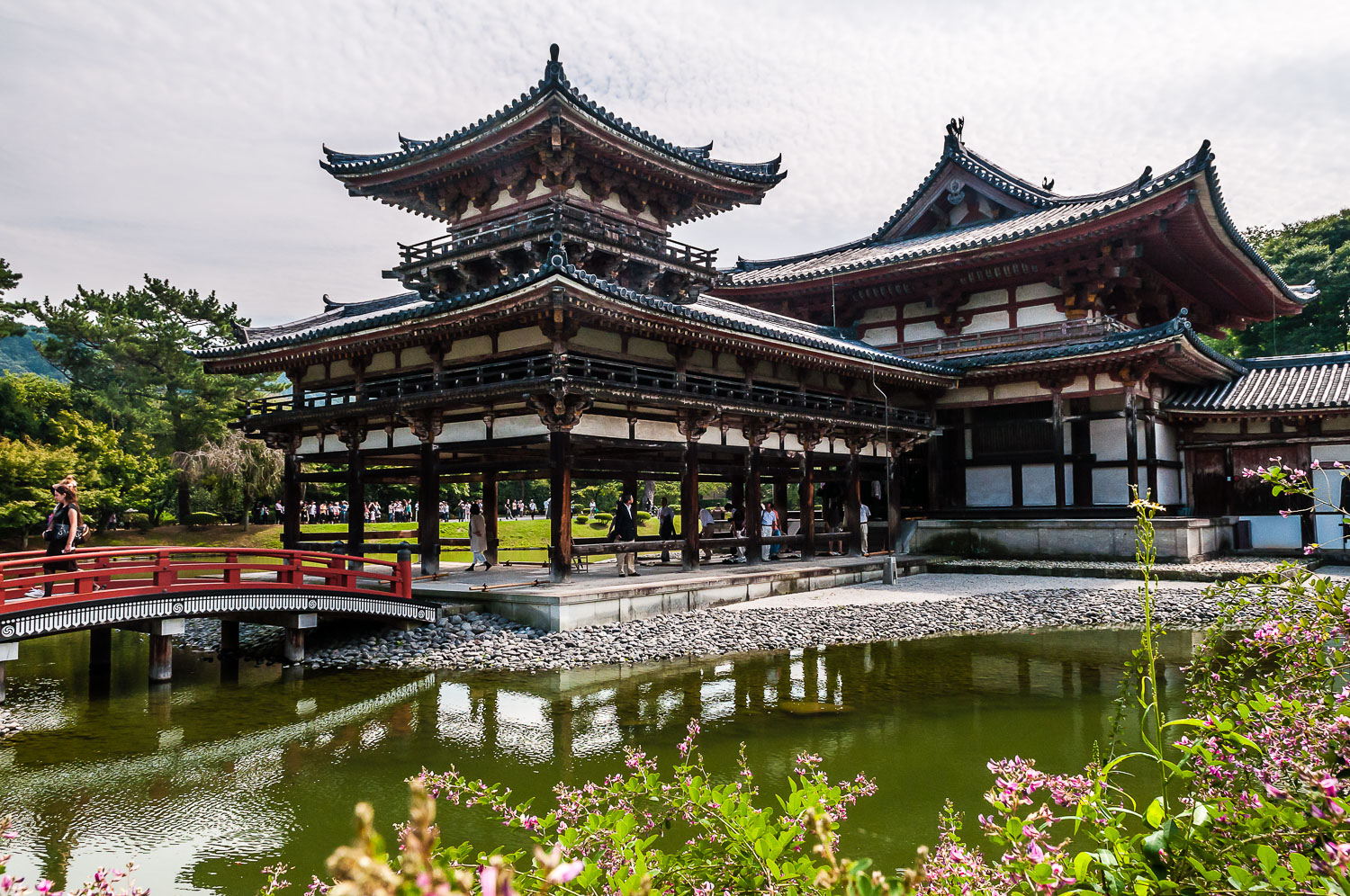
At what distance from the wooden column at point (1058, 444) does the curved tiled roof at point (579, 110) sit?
951 cm

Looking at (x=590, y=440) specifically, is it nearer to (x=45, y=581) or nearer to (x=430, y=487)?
(x=430, y=487)

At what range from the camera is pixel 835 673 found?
1262 centimetres

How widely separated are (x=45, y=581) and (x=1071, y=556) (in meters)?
21.3

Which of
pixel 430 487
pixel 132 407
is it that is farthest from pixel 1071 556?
pixel 132 407

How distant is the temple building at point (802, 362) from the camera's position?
17.2 meters

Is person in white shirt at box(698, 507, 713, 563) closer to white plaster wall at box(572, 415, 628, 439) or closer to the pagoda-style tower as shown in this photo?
white plaster wall at box(572, 415, 628, 439)

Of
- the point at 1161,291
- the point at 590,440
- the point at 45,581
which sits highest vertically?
the point at 1161,291

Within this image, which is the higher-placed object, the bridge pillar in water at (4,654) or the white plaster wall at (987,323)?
the white plaster wall at (987,323)

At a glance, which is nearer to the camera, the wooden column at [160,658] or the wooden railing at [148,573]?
the wooden railing at [148,573]

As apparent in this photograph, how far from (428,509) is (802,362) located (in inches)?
351

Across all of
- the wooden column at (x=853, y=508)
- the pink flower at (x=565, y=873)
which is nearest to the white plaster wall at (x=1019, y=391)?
the wooden column at (x=853, y=508)

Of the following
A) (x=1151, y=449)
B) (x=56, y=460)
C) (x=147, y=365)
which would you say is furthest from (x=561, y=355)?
(x=147, y=365)

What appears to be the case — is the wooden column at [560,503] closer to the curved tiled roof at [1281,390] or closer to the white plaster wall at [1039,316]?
the white plaster wall at [1039,316]

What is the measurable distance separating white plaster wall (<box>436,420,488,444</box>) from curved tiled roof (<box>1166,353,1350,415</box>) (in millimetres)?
18025
